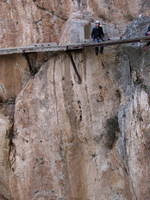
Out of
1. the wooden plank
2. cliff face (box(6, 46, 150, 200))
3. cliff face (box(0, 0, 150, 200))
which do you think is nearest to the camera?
the wooden plank

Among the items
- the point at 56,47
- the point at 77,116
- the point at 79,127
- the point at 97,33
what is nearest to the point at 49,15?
the point at 56,47

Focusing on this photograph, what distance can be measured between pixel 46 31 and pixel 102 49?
2.34 meters

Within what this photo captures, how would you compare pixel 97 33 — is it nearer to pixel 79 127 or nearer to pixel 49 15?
pixel 49 15

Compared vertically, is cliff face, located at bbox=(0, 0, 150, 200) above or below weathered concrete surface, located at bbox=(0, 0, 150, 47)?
below

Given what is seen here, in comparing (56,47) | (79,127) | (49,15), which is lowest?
(79,127)

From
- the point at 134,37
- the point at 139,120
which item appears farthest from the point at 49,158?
the point at 134,37

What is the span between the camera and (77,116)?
11172 mm

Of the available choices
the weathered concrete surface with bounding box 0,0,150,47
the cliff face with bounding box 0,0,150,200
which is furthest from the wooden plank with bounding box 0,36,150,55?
the weathered concrete surface with bounding box 0,0,150,47

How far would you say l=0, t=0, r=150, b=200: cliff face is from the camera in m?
10.6

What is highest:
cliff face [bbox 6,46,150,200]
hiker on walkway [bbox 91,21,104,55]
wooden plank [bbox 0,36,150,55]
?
hiker on walkway [bbox 91,21,104,55]

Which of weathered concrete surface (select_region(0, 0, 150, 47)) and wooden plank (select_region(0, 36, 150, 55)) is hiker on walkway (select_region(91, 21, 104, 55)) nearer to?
wooden plank (select_region(0, 36, 150, 55))

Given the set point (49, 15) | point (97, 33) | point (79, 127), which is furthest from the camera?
point (49, 15)

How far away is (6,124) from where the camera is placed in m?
11.7

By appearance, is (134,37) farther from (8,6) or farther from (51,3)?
(8,6)
